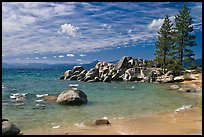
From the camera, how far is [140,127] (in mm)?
11531

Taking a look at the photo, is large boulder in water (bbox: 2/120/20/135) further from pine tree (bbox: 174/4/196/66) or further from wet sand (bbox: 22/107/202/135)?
pine tree (bbox: 174/4/196/66)

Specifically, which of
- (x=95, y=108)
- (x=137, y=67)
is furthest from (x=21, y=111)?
(x=137, y=67)

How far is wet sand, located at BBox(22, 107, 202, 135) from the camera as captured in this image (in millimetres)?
10711

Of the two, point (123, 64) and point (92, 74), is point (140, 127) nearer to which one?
point (92, 74)

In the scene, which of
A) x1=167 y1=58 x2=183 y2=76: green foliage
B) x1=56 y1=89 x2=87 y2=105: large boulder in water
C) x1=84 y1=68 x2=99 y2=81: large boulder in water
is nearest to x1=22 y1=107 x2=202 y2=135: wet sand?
x1=56 y1=89 x2=87 y2=105: large boulder in water

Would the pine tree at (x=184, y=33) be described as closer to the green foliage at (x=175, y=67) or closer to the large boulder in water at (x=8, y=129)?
the green foliage at (x=175, y=67)

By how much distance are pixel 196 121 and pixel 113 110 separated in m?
4.86

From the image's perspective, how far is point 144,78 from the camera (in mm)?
41938

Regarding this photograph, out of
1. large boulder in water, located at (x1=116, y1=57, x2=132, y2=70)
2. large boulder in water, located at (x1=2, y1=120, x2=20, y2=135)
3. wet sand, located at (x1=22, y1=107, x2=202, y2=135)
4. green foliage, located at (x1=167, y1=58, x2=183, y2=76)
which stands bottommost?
wet sand, located at (x1=22, y1=107, x2=202, y2=135)

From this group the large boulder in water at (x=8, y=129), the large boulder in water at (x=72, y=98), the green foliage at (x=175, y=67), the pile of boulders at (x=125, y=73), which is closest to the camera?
the large boulder in water at (x=8, y=129)

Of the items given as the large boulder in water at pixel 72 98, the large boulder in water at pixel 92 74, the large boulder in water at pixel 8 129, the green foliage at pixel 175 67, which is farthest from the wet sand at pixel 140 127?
the large boulder in water at pixel 92 74

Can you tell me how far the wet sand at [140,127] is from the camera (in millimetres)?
10711

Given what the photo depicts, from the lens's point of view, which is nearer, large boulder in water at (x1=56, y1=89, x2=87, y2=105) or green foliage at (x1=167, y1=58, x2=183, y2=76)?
large boulder in water at (x1=56, y1=89, x2=87, y2=105)

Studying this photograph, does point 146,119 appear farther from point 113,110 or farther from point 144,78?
point 144,78
